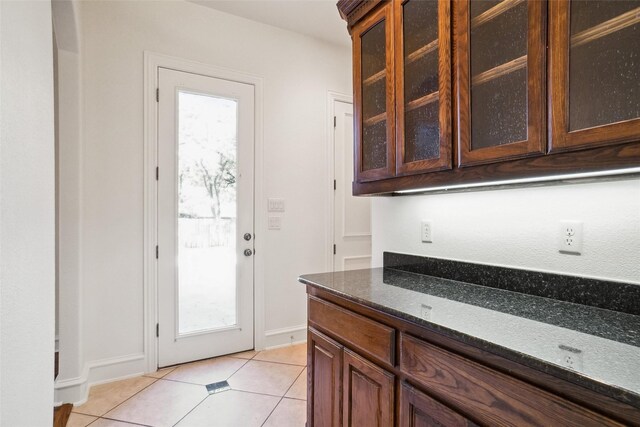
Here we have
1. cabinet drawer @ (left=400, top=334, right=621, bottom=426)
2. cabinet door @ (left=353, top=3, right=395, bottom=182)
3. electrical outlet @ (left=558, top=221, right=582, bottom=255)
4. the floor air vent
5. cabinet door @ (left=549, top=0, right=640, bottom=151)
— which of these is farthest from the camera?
the floor air vent

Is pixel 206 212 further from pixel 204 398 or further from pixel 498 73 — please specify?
pixel 498 73

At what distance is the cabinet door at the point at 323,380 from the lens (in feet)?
4.63

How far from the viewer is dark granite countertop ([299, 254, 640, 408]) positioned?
0.69 m

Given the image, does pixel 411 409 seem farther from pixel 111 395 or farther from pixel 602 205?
pixel 111 395

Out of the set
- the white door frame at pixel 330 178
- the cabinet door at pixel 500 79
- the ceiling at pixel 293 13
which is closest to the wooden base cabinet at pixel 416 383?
the cabinet door at pixel 500 79

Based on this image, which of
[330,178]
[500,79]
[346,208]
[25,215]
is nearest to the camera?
[25,215]

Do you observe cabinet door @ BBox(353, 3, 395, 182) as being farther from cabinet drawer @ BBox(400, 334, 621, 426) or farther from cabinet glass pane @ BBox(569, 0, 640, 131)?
cabinet drawer @ BBox(400, 334, 621, 426)

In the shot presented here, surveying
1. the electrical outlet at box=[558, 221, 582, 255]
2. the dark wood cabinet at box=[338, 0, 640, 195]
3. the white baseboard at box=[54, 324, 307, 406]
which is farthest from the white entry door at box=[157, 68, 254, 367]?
the electrical outlet at box=[558, 221, 582, 255]

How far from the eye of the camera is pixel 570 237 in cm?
117

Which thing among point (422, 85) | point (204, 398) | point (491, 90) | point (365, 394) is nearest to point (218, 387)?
point (204, 398)

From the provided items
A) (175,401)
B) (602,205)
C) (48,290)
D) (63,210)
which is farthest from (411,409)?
(63,210)

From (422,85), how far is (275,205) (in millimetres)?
1863

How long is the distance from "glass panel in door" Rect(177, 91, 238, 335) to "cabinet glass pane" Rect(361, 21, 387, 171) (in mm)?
1460

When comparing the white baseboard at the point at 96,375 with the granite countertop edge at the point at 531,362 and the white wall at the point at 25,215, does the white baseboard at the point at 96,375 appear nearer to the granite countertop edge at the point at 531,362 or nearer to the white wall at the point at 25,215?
the white wall at the point at 25,215
